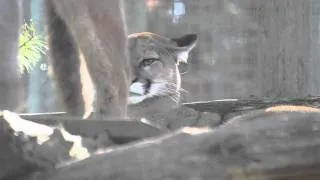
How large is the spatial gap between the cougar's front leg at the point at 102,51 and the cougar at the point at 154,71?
1.92 feet

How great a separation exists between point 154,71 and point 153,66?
0.03m

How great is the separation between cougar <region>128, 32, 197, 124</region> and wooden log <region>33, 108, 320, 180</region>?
6.25ft

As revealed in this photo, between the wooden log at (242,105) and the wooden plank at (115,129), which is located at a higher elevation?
the wooden plank at (115,129)

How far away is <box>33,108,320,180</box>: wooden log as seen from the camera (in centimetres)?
61

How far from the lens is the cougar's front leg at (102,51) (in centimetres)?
198

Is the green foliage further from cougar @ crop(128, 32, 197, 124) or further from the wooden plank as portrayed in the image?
the wooden plank

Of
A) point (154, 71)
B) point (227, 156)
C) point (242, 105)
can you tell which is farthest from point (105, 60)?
point (227, 156)

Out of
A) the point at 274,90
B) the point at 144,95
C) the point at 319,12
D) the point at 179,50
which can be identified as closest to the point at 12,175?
the point at 144,95

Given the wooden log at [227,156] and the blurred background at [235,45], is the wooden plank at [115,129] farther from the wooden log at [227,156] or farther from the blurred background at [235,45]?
the blurred background at [235,45]

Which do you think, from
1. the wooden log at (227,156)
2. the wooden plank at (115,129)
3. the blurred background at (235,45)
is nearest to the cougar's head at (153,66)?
the blurred background at (235,45)

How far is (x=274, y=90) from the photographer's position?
3.43 meters

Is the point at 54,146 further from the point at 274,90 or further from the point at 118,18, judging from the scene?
the point at 274,90

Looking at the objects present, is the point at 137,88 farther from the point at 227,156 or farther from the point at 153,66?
the point at 227,156

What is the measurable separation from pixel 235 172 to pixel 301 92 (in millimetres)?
2847
